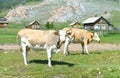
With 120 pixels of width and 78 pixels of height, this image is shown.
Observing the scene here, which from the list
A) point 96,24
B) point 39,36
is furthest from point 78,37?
point 96,24

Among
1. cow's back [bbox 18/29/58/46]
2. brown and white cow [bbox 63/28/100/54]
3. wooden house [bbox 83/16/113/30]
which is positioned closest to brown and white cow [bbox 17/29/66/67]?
cow's back [bbox 18/29/58/46]

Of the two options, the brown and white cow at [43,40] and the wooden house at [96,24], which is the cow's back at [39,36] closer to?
the brown and white cow at [43,40]

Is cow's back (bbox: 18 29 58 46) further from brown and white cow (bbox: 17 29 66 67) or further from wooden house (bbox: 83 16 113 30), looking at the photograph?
wooden house (bbox: 83 16 113 30)

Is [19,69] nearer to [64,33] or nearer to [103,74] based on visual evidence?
[64,33]

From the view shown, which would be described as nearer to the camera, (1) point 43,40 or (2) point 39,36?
(1) point 43,40

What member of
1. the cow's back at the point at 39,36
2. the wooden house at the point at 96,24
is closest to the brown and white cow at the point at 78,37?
the cow's back at the point at 39,36

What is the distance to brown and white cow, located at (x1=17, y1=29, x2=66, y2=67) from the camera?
17500mm

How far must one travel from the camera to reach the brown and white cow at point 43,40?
1750 cm

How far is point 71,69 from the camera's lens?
16.8m

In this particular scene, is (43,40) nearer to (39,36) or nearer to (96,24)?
(39,36)

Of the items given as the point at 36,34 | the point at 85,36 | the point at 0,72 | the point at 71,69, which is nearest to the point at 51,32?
the point at 36,34

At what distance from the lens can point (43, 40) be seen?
17719 mm

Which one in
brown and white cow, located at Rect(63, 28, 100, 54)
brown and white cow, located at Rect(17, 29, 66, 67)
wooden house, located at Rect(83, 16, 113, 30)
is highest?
brown and white cow, located at Rect(17, 29, 66, 67)

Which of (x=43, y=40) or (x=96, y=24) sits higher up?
(x=43, y=40)
